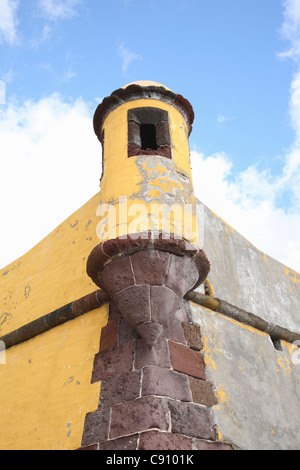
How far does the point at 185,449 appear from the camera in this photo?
299 centimetres

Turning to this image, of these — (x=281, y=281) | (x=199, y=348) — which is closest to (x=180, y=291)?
(x=199, y=348)

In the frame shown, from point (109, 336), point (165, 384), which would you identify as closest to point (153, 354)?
point (165, 384)

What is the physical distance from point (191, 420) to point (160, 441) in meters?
0.39

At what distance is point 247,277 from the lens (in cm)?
592

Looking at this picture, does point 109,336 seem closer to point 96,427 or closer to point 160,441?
point 96,427

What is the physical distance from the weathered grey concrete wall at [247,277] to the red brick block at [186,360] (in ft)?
4.42

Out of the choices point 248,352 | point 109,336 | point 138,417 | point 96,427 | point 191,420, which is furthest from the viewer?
point 248,352

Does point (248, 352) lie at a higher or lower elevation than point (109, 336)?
higher

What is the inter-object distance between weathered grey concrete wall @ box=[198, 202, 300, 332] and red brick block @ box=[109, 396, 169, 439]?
2.11 m

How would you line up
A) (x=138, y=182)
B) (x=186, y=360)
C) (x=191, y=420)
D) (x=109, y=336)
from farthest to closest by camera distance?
(x=138, y=182), (x=109, y=336), (x=186, y=360), (x=191, y=420)

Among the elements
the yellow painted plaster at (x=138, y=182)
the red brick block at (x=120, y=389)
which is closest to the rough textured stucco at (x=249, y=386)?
the red brick block at (x=120, y=389)

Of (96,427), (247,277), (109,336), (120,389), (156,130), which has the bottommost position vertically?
(96,427)

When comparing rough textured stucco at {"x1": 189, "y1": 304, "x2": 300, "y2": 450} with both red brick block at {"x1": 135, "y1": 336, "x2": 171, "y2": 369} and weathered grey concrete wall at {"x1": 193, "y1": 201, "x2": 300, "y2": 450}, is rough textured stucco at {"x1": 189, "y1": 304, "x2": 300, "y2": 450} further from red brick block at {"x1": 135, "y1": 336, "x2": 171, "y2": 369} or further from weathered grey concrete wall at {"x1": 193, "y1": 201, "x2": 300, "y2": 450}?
red brick block at {"x1": 135, "y1": 336, "x2": 171, "y2": 369}
